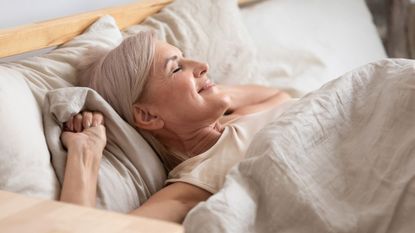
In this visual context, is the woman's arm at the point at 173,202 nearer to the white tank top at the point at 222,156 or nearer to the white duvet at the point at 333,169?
the white tank top at the point at 222,156

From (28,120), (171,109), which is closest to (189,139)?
(171,109)

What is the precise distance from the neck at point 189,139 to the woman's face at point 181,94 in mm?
27

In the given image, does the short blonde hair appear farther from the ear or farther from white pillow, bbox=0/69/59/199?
white pillow, bbox=0/69/59/199

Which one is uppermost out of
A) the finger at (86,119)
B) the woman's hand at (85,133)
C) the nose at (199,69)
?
the nose at (199,69)

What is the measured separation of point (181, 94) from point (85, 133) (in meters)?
0.26

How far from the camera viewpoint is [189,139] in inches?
61.7

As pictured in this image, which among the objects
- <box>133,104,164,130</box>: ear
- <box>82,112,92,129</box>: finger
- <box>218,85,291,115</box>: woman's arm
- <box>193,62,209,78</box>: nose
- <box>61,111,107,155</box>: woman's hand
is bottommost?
<box>218,85,291,115</box>: woman's arm

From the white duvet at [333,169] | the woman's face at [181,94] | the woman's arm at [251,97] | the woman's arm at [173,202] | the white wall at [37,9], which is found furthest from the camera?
the woman's arm at [251,97]

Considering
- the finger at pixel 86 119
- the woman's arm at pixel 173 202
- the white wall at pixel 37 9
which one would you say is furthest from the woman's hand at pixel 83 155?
the white wall at pixel 37 9

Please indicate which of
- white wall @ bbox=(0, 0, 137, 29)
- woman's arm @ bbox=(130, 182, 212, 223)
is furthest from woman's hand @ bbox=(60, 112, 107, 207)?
white wall @ bbox=(0, 0, 137, 29)

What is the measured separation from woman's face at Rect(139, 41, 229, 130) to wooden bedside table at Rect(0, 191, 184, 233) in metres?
0.73

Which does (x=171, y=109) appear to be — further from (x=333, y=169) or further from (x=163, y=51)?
(x=333, y=169)

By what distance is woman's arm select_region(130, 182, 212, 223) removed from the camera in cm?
127

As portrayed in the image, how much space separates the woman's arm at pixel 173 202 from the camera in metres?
1.27
